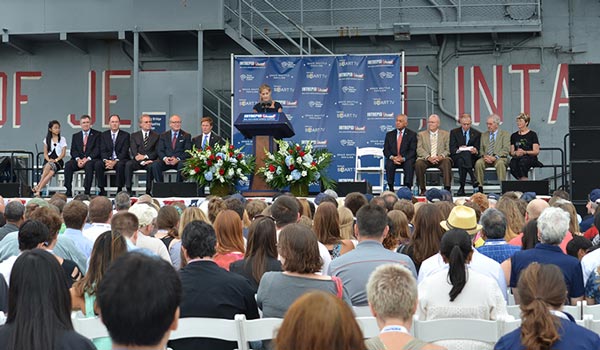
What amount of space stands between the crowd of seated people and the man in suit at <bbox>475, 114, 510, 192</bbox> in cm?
732

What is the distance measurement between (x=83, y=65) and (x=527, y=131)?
10.4 metres

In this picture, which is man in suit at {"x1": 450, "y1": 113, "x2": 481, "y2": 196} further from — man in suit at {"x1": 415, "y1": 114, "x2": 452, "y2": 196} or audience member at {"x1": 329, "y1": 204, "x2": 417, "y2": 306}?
audience member at {"x1": 329, "y1": 204, "x2": 417, "y2": 306}

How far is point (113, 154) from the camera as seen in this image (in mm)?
17438

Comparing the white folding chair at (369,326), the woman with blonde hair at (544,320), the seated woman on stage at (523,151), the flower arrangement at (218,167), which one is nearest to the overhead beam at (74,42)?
the flower arrangement at (218,167)

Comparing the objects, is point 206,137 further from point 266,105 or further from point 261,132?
point 261,132

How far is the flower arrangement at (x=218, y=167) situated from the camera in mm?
15289

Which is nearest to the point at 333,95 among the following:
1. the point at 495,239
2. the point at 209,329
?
the point at 495,239

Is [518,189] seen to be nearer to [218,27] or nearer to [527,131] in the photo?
[527,131]

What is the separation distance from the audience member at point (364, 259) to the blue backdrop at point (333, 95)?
13043 mm

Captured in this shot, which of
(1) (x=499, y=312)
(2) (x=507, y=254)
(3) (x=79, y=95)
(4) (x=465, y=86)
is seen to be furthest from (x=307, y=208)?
(3) (x=79, y=95)

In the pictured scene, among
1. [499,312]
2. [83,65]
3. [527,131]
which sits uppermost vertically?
[83,65]

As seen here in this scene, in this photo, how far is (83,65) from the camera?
71.3ft

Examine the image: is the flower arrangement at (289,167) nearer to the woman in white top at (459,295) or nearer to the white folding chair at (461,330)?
the woman in white top at (459,295)

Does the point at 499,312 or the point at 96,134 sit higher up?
the point at 96,134
